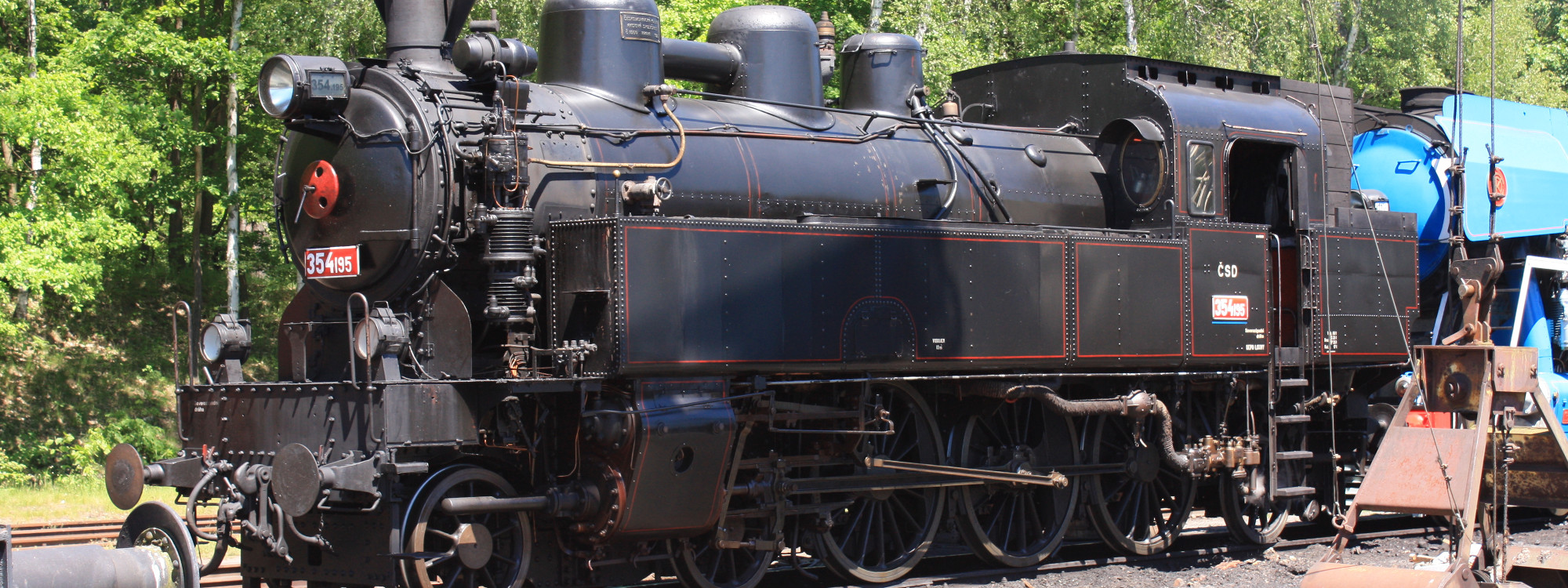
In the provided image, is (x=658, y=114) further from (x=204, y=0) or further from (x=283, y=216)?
(x=204, y=0)

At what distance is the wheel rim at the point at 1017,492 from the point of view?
885 cm

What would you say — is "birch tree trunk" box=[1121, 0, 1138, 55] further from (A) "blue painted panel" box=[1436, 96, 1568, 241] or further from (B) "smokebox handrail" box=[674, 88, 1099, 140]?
(B) "smokebox handrail" box=[674, 88, 1099, 140]

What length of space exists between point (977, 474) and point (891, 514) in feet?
2.03

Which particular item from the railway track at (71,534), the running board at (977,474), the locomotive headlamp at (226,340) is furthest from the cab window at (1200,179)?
the railway track at (71,534)

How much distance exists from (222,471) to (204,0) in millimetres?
16417

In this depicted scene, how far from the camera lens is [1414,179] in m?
11.4

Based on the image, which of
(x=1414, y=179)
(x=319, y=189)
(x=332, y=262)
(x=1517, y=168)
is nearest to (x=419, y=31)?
(x=319, y=189)

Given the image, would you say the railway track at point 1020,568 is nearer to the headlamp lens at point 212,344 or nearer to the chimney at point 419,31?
the headlamp lens at point 212,344

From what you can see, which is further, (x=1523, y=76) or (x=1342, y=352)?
(x=1523, y=76)

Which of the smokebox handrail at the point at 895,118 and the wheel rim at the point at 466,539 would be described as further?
the smokebox handrail at the point at 895,118

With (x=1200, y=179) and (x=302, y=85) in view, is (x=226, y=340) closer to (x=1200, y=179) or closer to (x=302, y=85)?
(x=302, y=85)

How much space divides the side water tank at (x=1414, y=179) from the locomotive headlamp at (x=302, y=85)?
827 cm

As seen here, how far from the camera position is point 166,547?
6371 mm

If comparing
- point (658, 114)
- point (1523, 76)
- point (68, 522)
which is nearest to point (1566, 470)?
point (658, 114)
